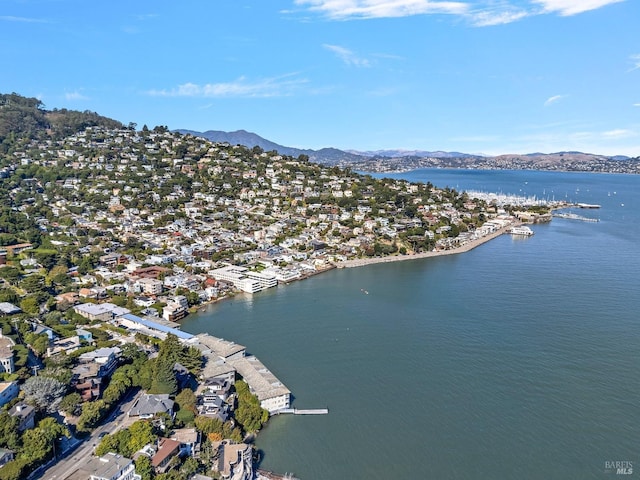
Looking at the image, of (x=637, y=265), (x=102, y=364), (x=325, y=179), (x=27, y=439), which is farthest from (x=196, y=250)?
(x=637, y=265)

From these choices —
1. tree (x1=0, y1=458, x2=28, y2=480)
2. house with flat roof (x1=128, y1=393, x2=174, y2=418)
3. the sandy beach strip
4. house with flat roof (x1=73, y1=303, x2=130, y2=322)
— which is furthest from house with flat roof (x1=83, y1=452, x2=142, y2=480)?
the sandy beach strip

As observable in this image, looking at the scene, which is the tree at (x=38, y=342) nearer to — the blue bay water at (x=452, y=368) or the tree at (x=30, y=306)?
the tree at (x=30, y=306)

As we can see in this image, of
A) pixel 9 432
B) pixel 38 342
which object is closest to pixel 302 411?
pixel 9 432

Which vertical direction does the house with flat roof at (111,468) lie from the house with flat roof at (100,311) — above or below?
below

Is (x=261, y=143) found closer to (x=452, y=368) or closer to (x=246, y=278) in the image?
(x=246, y=278)

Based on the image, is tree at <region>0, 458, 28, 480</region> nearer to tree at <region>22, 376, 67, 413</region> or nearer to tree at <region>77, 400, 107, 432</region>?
tree at <region>77, 400, 107, 432</region>

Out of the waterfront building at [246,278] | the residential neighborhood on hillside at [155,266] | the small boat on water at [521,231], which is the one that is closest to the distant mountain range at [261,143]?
the residential neighborhood on hillside at [155,266]
